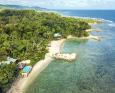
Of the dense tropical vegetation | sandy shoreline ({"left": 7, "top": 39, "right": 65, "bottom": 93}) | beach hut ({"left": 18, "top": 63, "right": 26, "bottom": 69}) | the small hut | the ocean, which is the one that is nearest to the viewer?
the ocean

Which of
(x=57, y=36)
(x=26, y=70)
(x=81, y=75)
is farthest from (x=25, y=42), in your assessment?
(x=57, y=36)

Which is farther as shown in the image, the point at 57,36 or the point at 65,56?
the point at 57,36

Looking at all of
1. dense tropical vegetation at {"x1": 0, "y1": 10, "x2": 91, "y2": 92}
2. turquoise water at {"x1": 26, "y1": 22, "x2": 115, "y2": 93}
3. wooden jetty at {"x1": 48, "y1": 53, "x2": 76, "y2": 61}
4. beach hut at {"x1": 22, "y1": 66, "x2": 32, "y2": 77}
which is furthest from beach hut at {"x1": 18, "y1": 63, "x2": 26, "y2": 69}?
wooden jetty at {"x1": 48, "y1": 53, "x2": 76, "y2": 61}

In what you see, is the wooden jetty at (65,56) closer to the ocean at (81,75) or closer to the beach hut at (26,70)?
the ocean at (81,75)

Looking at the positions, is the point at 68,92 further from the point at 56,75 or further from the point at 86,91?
the point at 56,75

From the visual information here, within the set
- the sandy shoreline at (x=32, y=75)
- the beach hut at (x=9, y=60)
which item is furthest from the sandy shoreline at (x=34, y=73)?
the beach hut at (x=9, y=60)

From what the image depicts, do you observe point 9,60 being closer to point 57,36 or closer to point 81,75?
Result: point 81,75

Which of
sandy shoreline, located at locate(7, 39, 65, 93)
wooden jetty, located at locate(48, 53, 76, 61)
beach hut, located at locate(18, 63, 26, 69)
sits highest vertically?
beach hut, located at locate(18, 63, 26, 69)

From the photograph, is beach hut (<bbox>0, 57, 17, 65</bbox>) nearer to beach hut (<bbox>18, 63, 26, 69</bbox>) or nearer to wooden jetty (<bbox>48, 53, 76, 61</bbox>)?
Answer: beach hut (<bbox>18, 63, 26, 69</bbox>)

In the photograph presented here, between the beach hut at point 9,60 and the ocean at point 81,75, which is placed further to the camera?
the beach hut at point 9,60
